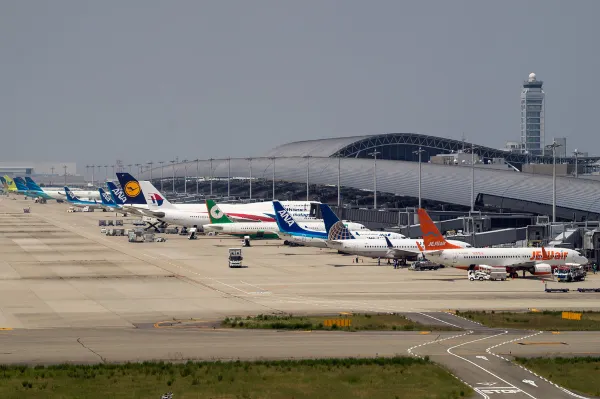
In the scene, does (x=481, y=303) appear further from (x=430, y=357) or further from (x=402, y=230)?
(x=402, y=230)

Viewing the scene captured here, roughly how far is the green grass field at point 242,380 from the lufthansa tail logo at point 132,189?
107 m

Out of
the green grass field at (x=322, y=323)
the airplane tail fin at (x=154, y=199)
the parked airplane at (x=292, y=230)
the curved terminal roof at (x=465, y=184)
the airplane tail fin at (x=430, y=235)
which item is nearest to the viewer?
the green grass field at (x=322, y=323)

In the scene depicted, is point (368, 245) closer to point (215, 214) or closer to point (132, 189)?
Result: point (215, 214)

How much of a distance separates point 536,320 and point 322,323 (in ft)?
42.6

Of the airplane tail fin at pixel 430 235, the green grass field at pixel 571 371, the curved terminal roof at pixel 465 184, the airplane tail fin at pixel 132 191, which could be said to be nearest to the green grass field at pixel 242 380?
the green grass field at pixel 571 371

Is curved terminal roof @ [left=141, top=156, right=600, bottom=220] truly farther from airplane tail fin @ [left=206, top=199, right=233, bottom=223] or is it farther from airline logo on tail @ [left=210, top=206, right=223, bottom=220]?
airline logo on tail @ [left=210, top=206, right=223, bottom=220]

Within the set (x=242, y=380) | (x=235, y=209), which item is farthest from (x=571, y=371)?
(x=235, y=209)

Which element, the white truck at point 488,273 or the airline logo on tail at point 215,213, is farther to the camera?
the airline logo on tail at point 215,213

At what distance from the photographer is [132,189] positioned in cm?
14812

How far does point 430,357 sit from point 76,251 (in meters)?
75.0

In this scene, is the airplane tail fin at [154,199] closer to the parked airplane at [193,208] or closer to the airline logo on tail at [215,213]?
the parked airplane at [193,208]

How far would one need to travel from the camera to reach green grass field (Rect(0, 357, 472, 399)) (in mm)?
38031

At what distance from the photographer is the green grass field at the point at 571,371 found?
3962 cm

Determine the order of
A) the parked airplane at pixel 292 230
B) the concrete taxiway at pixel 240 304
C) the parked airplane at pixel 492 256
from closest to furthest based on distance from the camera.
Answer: the concrete taxiway at pixel 240 304 < the parked airplane at pixel 492 256 < the parked airplane at pixel 292 230
